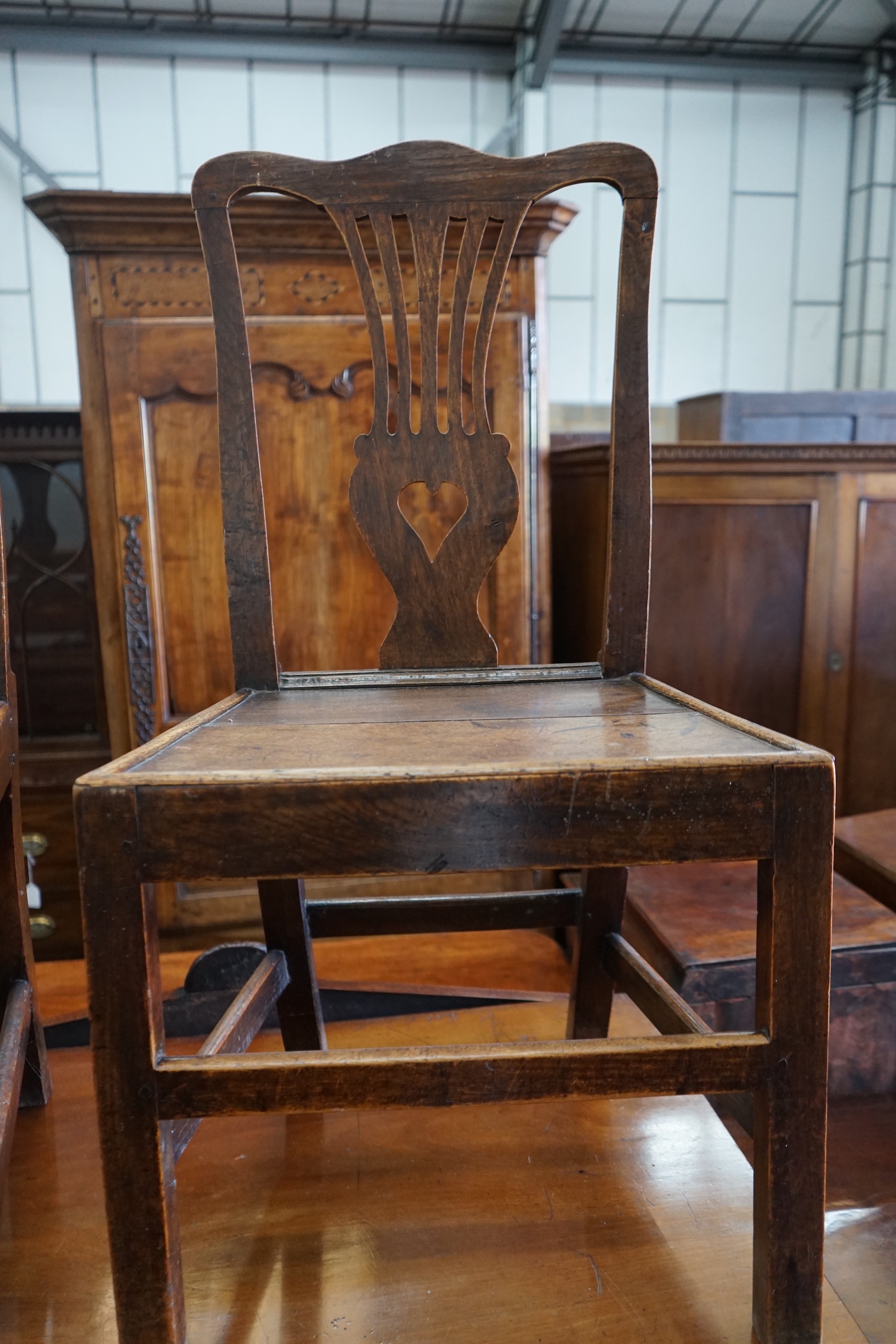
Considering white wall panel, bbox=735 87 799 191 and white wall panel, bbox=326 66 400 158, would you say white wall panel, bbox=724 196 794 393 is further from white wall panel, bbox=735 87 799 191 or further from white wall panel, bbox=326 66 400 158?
white wall panel, bbox=326 66 400 158

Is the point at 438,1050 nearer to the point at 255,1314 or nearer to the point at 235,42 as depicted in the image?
the point at 255,1314

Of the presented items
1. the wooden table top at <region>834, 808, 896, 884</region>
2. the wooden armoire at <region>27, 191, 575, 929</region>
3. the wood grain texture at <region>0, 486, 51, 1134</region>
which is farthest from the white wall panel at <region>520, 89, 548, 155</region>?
the wood grain texture at <region>0, 486, 51, 1134</region>

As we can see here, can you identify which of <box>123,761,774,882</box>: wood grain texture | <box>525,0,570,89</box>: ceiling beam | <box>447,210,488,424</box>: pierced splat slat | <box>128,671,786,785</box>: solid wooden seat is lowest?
<box>123,761,774,882</box>: wood grain texture

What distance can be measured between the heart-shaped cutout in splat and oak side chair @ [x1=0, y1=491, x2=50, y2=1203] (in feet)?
2.82

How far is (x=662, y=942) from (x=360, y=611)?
79 cm

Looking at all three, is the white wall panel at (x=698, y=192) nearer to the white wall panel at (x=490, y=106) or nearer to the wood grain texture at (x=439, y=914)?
the white wall panel at (x=490, y=106)

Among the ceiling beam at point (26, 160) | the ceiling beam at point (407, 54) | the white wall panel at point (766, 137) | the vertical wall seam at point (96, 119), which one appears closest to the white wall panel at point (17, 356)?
the ceiling beam at point (26, 160)

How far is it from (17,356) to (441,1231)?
3.31m

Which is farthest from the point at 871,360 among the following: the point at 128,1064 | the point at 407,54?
the point at 128,1064

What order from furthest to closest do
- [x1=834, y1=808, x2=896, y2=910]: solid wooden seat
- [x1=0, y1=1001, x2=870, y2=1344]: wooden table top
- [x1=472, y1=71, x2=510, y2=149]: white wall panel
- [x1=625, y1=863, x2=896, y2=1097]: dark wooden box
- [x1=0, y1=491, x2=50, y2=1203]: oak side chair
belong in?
[x1=472, y1=71, x2=510, y2=149]: white wall panel, [x1=834, y1=808, x2=896, y2=910]: solid wooden seat, [x1=625, y1=863, x2=896, y2=1097]: dark wooden box, [x1=0, y1=491, x2=50, y2=1203]: oak side chair, [x1=0, y1=1001, x2=870, y2=1344]: wooden table top

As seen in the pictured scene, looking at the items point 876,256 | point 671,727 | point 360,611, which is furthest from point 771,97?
point 671,727

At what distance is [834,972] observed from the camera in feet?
4.02

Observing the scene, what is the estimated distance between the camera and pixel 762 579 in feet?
6.34

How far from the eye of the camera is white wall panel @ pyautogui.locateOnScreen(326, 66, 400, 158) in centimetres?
326
